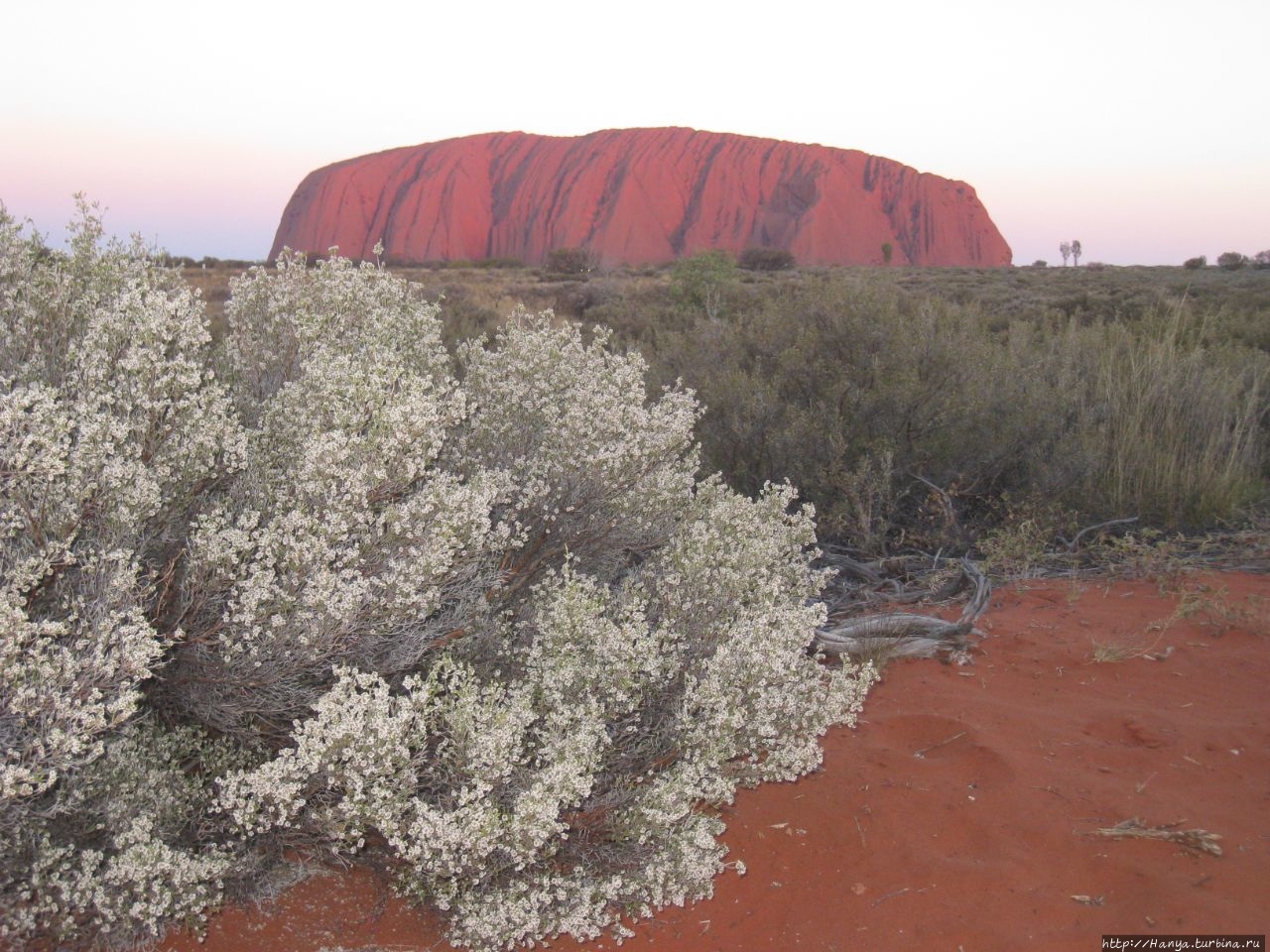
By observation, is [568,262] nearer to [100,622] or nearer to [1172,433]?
[1172,433]

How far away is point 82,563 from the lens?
7.69 ft

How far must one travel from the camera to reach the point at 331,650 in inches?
98.2

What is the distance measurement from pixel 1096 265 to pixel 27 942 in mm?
39293

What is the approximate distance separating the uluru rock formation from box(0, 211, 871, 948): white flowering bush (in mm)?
54181

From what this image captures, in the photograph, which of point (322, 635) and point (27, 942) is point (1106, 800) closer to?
point (322, 635)

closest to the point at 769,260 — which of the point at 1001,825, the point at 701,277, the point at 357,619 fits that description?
the point at 701,277

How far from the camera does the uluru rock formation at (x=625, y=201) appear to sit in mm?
59406

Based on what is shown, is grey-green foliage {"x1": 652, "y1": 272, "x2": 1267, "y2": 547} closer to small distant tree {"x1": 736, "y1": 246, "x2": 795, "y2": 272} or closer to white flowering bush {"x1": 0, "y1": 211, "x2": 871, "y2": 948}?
white flowering bush {"x1": 0, "y1": 211, "x2": 871, "y2": 948}

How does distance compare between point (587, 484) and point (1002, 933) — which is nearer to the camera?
point (1002, 933)

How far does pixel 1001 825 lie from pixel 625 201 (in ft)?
193

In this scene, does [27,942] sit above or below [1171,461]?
below

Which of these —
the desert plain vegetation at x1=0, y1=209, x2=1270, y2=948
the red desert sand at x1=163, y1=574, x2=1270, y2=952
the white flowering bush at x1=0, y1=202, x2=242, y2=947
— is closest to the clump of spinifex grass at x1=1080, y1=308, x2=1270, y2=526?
the red desert sand at x1=163, y1=574, x2=1270, y2=952

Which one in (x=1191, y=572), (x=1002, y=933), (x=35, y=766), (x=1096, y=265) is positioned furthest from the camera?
(x=1096, y=265)

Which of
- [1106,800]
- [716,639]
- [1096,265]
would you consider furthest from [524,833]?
[1096,265]
